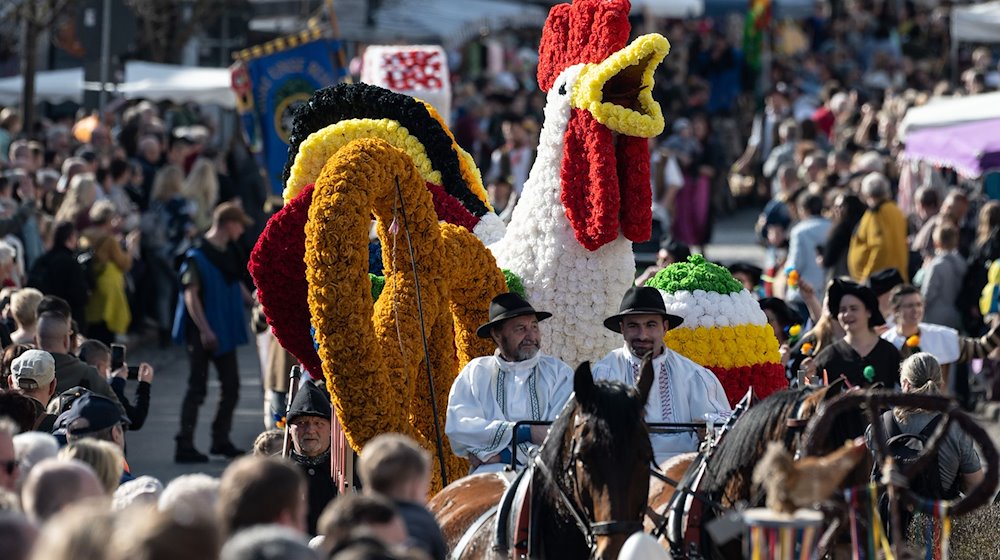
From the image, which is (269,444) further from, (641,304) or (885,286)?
(885,286)

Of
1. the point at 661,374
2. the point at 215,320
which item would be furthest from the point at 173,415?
the point at 661,374

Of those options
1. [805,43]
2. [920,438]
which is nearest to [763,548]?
[920,438]

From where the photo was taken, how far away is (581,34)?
9.48m

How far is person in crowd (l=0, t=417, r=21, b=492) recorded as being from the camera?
6.10 m

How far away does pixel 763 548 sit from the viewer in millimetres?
5312

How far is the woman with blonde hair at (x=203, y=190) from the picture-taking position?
18906 millimetres

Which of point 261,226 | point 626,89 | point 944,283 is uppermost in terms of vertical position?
point 626,89

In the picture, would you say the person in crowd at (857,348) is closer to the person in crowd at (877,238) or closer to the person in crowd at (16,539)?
the person in crowd at (877,238)

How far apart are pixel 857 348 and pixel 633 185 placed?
193 centimetres

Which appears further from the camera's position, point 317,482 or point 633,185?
point 633,185

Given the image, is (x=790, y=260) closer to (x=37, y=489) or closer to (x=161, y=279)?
(x=161, y=279)

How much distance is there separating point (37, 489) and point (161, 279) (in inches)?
506

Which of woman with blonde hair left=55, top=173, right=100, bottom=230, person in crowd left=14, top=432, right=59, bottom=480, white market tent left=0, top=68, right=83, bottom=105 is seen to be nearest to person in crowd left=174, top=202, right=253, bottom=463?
woman with blonde hair left=55, top=173, right=100, bottom=230

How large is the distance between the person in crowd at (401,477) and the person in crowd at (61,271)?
364 inches
